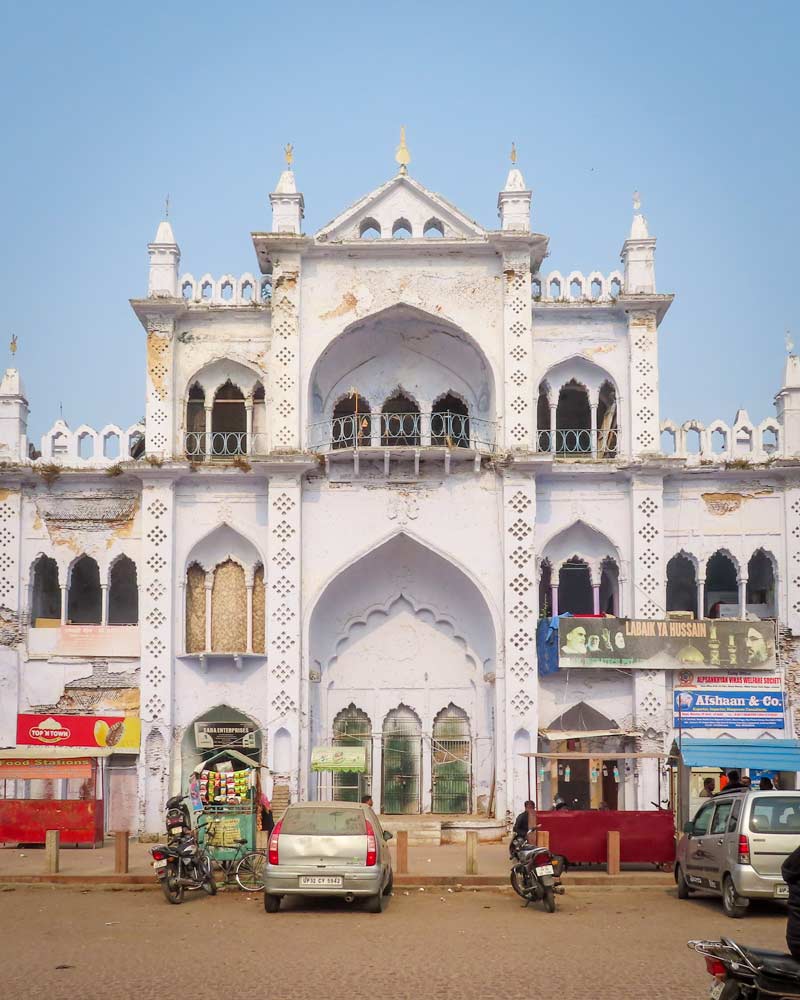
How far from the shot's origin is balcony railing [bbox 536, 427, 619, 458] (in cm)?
2856

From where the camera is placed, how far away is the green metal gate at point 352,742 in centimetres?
2811

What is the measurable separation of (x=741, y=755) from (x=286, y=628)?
410 inches

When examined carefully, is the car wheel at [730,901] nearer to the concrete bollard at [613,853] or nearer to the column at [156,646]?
the concrete bollard at [613,853]

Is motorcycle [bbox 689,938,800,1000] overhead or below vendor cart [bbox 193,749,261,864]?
overhead

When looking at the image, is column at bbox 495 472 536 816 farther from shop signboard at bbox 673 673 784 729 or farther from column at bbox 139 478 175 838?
column at bbox 139 478 175 838

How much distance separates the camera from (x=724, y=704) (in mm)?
27031

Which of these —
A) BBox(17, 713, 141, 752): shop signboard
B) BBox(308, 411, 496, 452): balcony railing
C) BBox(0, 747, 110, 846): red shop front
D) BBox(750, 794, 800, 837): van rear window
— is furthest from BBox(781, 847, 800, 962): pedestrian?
BBox(17, 713, 141, 752): shop signboard

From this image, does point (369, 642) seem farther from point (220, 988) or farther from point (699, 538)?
point (220, 988)

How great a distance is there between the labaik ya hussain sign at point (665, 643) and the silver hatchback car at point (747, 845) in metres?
10.3

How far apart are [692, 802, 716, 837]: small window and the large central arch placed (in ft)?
37.2

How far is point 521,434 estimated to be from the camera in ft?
90.5

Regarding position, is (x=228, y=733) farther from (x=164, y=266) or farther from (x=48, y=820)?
(x=164, y=266)

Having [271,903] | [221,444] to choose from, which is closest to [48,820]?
[221,444]

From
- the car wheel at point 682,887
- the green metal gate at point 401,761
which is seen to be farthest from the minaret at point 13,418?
the car wheel at point 682,887
